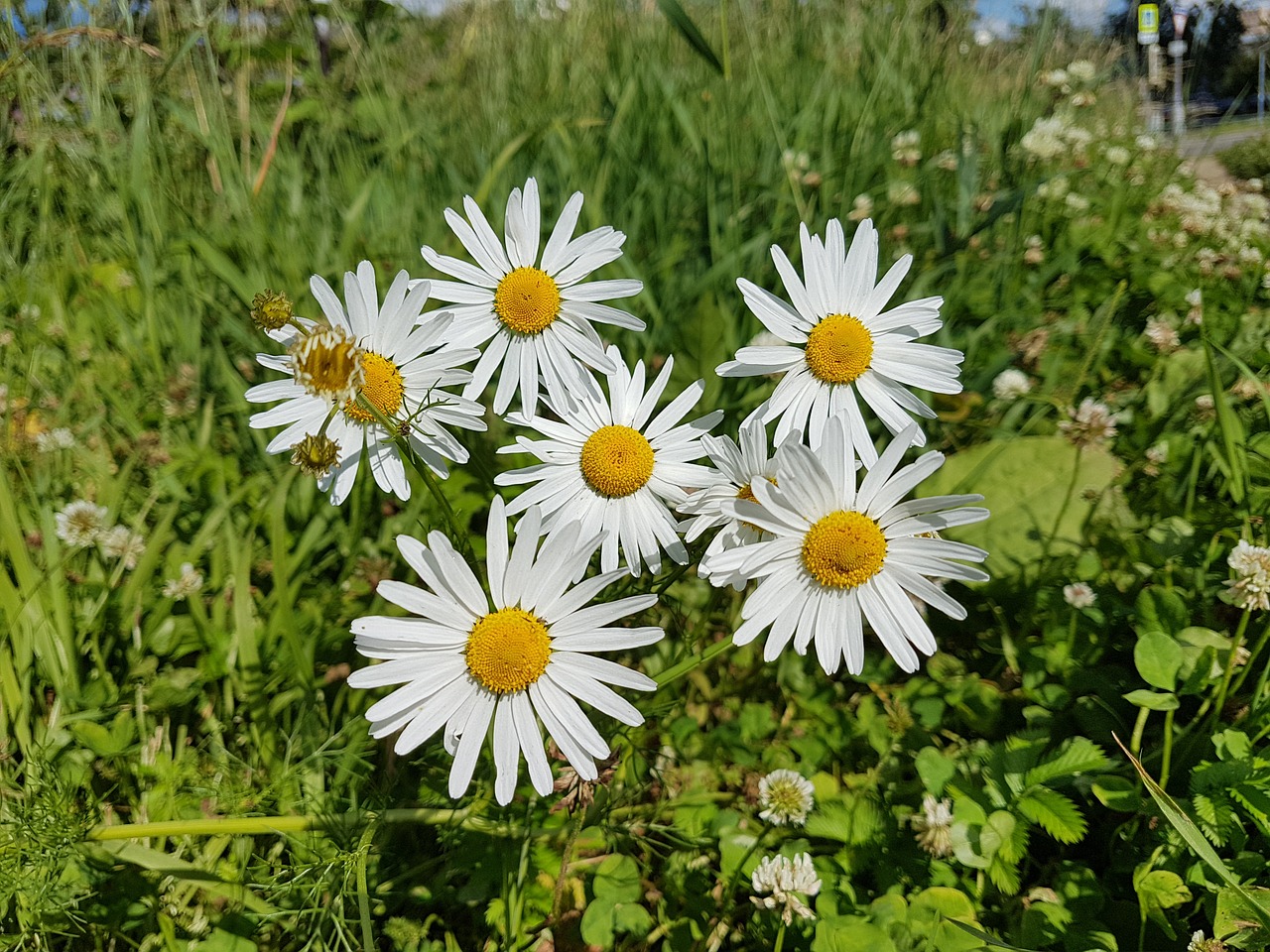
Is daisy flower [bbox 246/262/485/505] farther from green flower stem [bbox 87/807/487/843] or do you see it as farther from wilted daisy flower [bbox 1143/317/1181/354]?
wilted daisy flower [bbox 1143/317/1181/354]

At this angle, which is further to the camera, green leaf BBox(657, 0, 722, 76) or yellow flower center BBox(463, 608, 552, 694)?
green leaf BBox(657, 0, 722, 76)

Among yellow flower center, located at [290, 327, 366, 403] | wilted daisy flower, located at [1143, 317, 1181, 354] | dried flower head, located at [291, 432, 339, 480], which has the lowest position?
wilted daisy flower, located at [1143, 317, 1181, 354]

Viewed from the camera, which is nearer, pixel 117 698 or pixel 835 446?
pixel 835 446

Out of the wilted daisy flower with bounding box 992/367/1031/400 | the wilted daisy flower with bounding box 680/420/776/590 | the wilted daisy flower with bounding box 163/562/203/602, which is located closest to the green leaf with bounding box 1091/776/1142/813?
the wilted daisy flower with bounding box 680/420/776/590

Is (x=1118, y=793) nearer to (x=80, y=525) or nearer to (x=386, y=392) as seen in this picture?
(x=386, y=392)

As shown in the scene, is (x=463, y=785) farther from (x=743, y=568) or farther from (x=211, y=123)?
(x=211, y=123)

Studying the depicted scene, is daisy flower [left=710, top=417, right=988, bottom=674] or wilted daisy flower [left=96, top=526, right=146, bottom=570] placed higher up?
daisy flower [left=710, top=417, right=988, bottom=674]

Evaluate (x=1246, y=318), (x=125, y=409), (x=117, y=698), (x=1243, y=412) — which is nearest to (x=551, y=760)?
(x=117, y=698)
